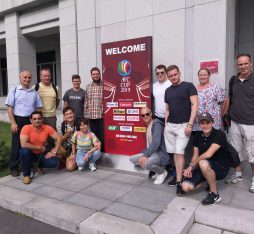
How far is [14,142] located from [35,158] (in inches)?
20.5

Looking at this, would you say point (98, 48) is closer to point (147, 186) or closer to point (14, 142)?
point (14, 142)

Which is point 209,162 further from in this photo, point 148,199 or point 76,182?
point 76,182

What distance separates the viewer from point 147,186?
426cm

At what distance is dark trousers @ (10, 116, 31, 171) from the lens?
4.83 metres

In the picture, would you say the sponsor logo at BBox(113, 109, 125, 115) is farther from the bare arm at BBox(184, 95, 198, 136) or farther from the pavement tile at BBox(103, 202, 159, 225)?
the pavement tile at BBox(103, 202, 159, 225)

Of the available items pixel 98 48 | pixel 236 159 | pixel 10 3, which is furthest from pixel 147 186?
pixel 10 3

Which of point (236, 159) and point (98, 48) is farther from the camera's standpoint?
point (98, 48)

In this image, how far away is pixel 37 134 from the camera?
185 inches

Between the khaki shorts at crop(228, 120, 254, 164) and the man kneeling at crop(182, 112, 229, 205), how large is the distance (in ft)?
1.47

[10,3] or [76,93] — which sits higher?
[10,3]

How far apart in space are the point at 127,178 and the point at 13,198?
1839 millimetres

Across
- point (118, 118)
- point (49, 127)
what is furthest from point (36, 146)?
point (118, 118)

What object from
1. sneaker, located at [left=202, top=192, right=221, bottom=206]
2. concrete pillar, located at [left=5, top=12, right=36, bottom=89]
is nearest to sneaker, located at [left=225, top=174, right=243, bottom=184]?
sneaker, located at [left=202, top=192, right=221, bottom=206]

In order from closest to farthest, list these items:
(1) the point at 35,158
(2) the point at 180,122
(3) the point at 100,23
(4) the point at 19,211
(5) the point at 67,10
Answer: (4) the point at 19,211 < (2) the point at 180,122 < (1) the point at 35,158 < (3) the point at 100,23 < (5) the point at 67,10
